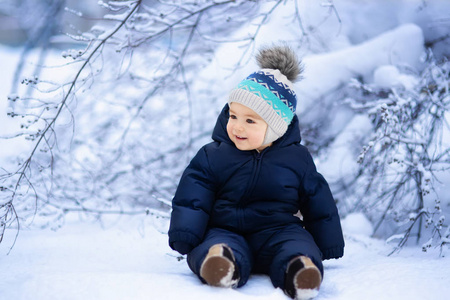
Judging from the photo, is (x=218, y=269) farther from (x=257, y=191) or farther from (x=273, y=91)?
(x=273, y=91)

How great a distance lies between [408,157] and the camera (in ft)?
8.66

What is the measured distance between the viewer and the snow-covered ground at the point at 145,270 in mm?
1578

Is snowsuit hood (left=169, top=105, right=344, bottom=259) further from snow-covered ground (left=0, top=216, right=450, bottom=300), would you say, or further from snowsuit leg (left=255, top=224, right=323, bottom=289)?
snow-covered ground (left=0, top=216, right=450, bottom=300)

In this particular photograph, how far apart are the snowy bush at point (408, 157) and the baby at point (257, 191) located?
0.56 meters

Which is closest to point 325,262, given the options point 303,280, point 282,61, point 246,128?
point 303,280

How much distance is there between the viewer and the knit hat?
6.14 ft

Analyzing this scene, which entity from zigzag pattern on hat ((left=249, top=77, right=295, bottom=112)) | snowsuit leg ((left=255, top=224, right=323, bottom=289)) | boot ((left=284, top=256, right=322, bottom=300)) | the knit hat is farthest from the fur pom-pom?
boot ((left=284, top=256, right=322, bottom=300))

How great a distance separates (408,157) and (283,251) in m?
1.29

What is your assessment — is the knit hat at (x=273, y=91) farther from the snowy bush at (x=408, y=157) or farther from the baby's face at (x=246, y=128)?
the snowy bush at (x=408, y=157)

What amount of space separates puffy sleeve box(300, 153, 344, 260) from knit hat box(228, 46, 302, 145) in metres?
0.24

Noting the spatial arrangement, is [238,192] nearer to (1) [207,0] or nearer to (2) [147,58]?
(1) [207,0]

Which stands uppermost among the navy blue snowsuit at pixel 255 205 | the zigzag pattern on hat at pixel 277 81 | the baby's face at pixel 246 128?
the zigzag pattern on hat at pixel 277 81

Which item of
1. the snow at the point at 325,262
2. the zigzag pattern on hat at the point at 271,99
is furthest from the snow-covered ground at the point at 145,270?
the zigzag pattern on hat at the point at 271,99

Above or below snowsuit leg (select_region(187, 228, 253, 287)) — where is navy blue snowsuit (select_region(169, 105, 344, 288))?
above
